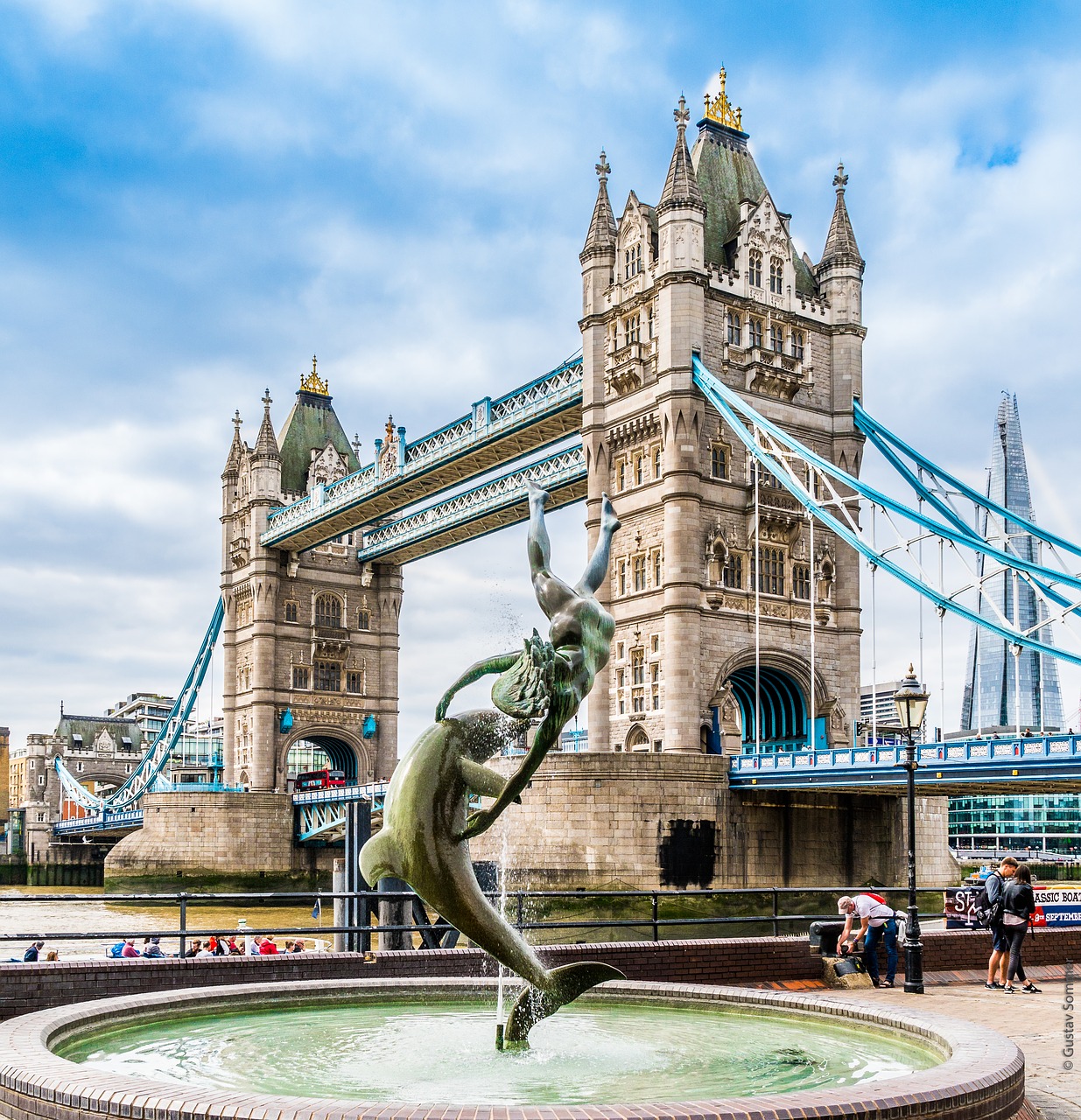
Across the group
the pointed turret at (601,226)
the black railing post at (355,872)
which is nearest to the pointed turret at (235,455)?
the pointed turret at (601,226)

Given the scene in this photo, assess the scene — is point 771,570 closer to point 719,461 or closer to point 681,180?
point 719,461

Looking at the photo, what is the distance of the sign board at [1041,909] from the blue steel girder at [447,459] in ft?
80.6

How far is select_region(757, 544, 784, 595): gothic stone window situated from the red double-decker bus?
2809cm

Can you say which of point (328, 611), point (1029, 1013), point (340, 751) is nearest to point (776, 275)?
point (1029, 1013)

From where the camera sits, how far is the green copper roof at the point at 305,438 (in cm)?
6594

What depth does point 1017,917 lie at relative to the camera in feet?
41.8

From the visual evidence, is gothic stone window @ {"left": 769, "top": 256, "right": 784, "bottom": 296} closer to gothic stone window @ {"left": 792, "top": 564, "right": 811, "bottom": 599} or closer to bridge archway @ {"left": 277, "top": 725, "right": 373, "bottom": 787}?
gothic stone window @ {"left": 792, "top": 564, "right": 811, "bottom": 599}

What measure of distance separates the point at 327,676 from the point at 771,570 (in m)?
31.5

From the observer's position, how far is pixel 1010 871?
518 inches

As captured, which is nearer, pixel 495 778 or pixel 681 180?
pixel 495 778

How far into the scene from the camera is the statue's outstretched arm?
7.34 meters

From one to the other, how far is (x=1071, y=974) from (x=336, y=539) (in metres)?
53.0

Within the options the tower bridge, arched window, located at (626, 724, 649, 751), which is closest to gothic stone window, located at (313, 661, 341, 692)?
the tower bridge

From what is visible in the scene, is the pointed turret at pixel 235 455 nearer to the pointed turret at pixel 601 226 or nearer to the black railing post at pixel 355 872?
the pointed turret at pixel 601 226
